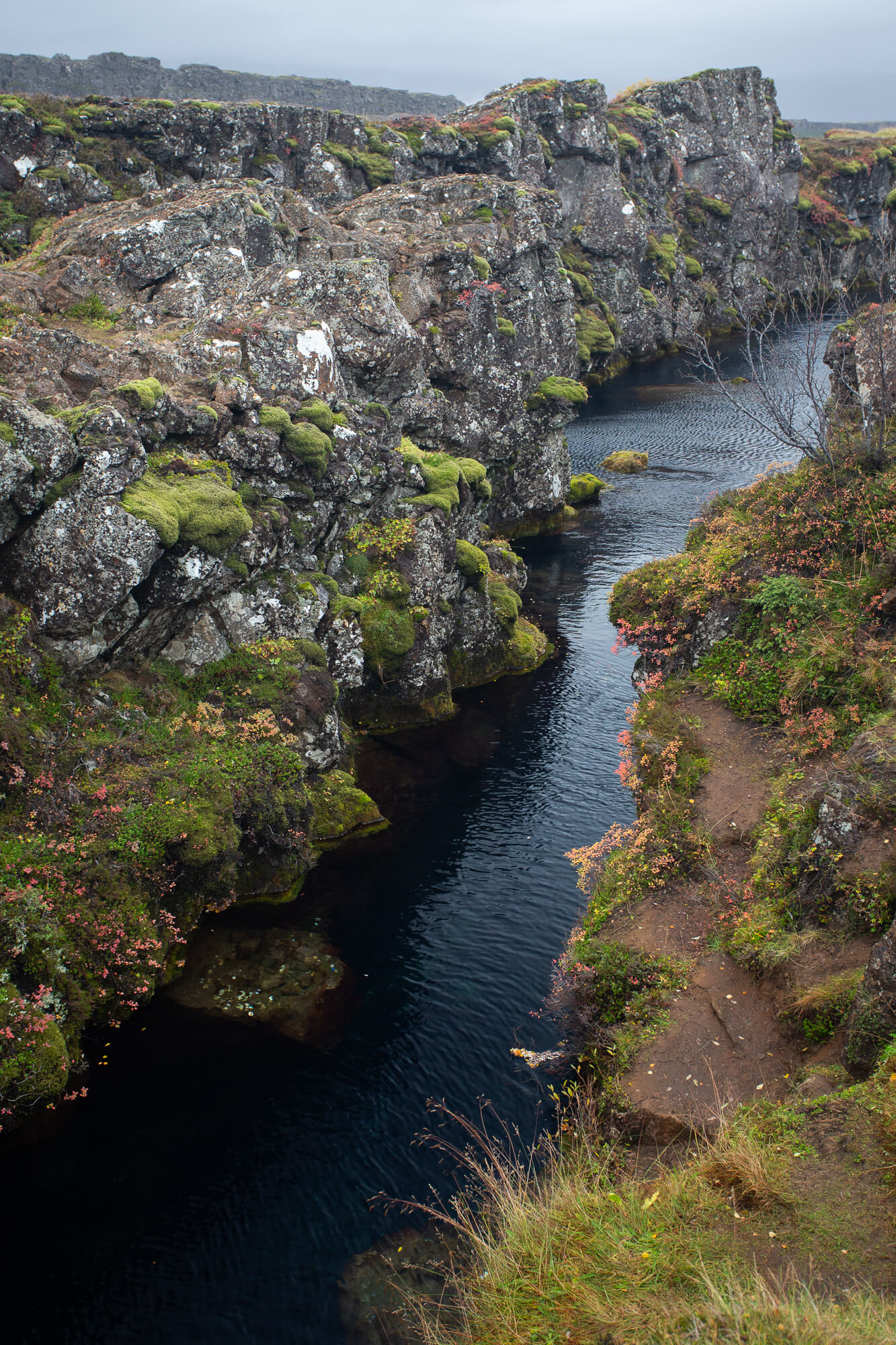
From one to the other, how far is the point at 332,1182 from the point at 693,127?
121m

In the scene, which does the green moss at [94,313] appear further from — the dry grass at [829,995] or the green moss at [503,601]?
the dry grass at [829,995]

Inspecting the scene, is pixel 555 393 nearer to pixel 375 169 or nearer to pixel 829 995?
pixel 375 169

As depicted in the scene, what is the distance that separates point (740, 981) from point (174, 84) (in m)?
127

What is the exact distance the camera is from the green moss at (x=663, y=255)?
9288 cm

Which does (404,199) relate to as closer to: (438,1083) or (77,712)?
(77,712)

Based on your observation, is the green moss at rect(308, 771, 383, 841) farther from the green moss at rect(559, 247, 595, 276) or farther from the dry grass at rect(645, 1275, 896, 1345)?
the green moss at rect(559, 247, 595, 276)

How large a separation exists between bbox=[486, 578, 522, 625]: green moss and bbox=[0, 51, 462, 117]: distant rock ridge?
74.5 meters

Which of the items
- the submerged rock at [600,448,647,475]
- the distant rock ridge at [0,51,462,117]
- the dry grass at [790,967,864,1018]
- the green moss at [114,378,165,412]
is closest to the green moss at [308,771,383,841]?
the green moss at [114,378,165,412]

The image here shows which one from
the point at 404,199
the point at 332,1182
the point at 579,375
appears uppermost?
the point at 404,199

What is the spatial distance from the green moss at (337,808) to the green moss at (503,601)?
1298 cm

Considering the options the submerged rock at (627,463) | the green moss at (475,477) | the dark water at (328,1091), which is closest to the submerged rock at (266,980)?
the dark water at (328,1091)

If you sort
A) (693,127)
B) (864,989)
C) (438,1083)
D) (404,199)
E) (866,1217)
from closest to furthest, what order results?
(866,1217) → (864,989) → (438,1083) → (404,199) → (693,127)

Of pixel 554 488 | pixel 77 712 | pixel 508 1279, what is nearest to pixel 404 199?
pixel 554 488

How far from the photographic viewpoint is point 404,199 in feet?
168
